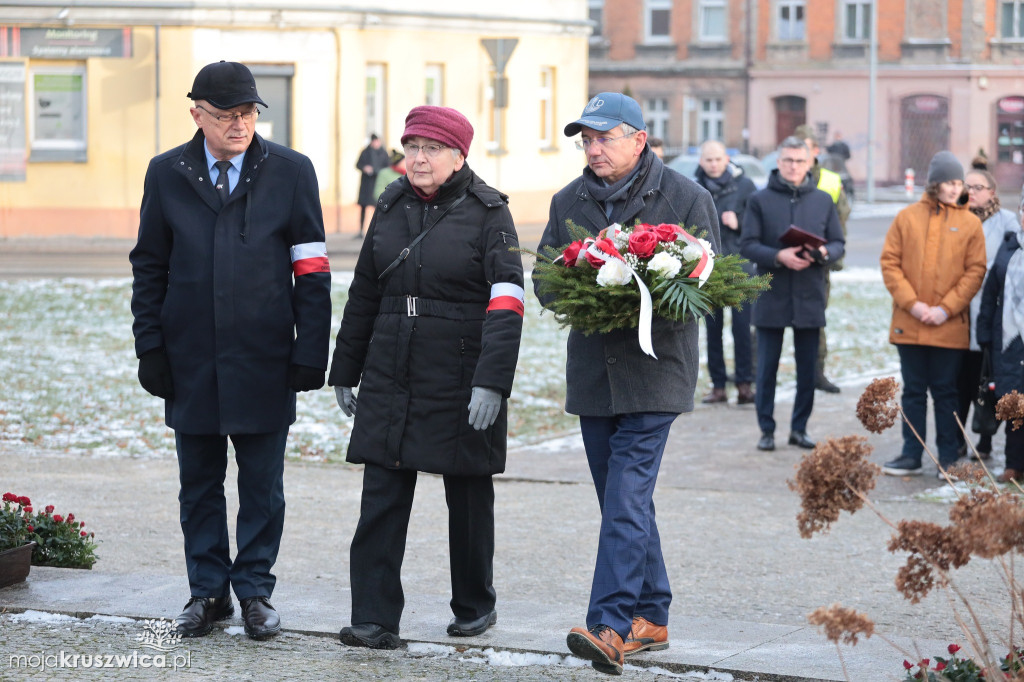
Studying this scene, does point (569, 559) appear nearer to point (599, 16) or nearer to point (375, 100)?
point (375, 100)

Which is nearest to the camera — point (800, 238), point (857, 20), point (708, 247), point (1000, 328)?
point (708, 247)

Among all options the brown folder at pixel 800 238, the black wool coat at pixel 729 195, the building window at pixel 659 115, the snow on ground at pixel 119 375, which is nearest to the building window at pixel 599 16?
the building window at pixel 659 115

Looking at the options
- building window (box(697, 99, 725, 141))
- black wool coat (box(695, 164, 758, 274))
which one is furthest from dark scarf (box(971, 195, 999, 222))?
building window (box(697, 99, 725, 141))

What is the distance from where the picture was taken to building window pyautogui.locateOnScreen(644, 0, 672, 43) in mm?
55000

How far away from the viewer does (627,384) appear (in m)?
5.49

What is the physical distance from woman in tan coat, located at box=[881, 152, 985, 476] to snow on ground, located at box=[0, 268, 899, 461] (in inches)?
101

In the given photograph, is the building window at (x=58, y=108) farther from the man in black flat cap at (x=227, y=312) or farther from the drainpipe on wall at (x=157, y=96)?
the man in black flat cap at (x=227, y=312)

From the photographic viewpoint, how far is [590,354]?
222 inches

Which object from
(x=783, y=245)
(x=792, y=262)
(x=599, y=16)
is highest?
(x=599, y=16)

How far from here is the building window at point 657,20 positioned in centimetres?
5500

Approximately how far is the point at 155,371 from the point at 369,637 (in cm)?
127

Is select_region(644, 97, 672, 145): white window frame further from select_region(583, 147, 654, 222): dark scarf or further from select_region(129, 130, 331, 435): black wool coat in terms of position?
select_region(129, 130, 331, 435): black wool coat

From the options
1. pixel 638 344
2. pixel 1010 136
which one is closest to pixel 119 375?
pixel 638 344

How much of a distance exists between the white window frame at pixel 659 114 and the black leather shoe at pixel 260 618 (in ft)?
163
